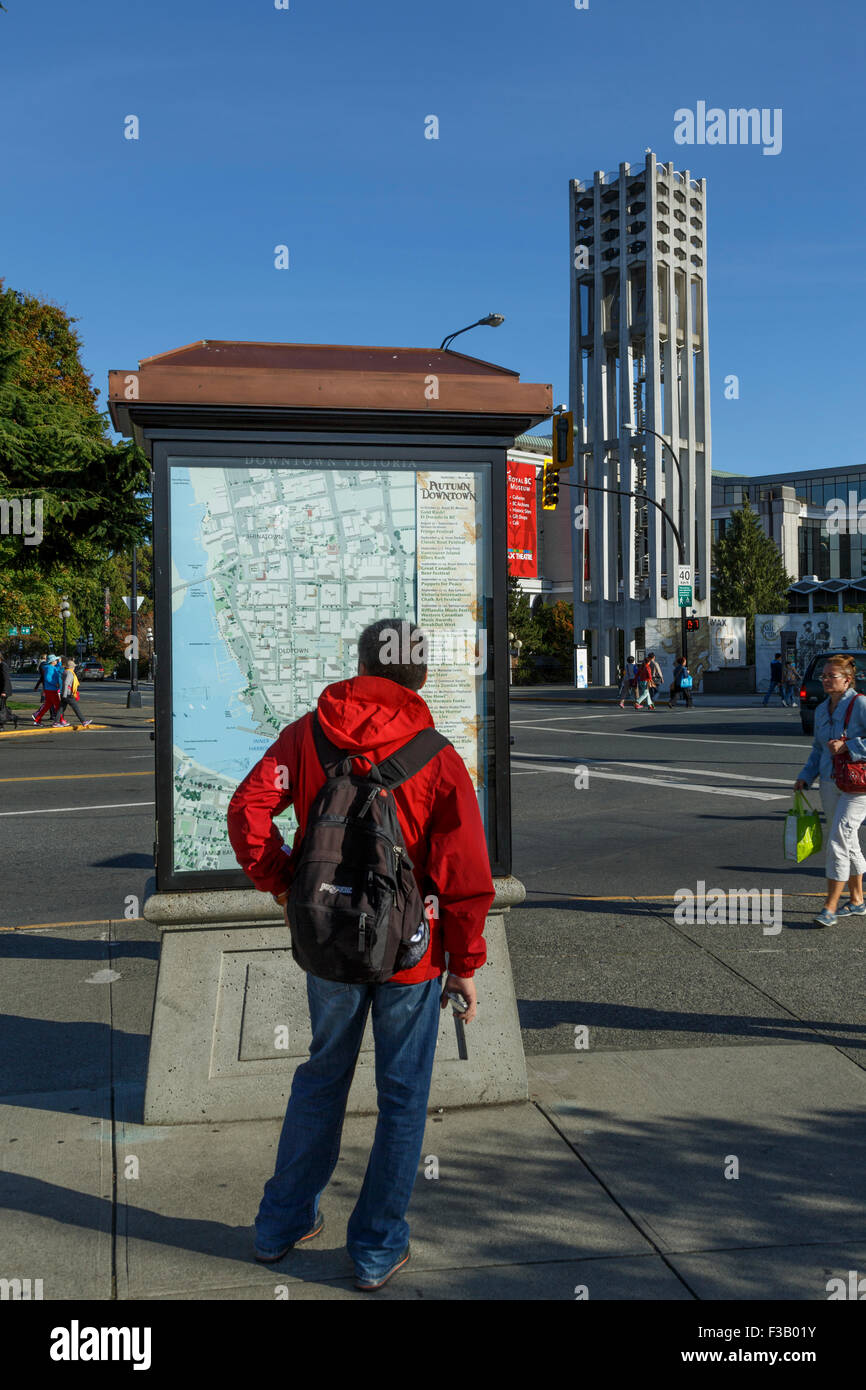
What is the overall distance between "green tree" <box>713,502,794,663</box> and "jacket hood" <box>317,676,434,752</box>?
199 feet

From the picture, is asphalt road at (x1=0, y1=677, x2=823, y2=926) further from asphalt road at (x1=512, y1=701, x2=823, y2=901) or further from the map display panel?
the map display panel

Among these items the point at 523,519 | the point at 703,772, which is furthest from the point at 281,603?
A: the point at 523,519

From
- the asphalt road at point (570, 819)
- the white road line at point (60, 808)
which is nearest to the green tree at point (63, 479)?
the asphalt road at point (570, 819)

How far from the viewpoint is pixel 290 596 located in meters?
4.32

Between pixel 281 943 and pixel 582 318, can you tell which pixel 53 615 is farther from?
pixel 281 943

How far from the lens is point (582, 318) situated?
64.8m

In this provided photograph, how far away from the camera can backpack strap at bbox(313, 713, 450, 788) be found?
2.90m

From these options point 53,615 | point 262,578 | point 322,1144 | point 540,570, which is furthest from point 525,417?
point 540,570

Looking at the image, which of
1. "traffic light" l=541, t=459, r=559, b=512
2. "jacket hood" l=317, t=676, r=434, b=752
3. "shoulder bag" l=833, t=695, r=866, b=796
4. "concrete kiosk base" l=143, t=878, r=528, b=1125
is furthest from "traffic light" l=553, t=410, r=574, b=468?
"jacket hood" l=317, t=676, r=434, b=752

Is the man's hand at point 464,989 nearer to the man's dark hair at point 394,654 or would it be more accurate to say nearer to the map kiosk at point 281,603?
the man's dark hair at point 394,654

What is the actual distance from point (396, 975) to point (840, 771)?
196 inches

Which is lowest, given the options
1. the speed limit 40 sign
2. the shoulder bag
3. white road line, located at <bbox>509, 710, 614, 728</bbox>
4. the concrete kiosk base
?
white road line, located at <bbox>509, 710, 614, 728</bbox>

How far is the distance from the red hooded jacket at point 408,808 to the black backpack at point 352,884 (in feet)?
0.30

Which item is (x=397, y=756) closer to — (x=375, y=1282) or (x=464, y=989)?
(x=464, y=989)
